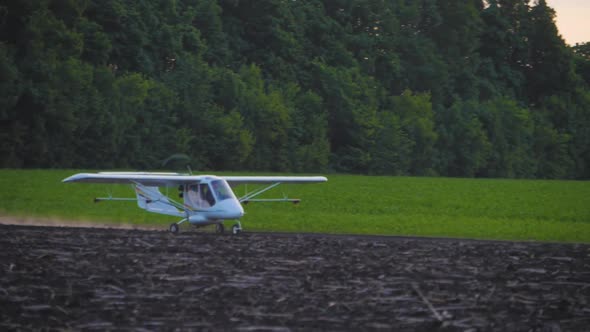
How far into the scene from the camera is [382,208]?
45250mm

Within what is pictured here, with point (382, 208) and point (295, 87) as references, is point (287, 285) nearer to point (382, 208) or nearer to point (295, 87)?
point (382, 208)

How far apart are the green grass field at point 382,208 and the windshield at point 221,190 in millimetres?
4624

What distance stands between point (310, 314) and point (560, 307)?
375 cm

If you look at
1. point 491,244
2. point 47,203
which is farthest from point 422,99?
point 491,244

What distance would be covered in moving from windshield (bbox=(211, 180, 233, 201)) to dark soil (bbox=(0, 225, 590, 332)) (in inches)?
168

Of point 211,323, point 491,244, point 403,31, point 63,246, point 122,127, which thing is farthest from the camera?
point 403,31

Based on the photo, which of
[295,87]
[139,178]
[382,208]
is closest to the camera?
[139,178]

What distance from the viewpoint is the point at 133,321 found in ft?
46.4

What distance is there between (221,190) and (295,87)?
4805cm

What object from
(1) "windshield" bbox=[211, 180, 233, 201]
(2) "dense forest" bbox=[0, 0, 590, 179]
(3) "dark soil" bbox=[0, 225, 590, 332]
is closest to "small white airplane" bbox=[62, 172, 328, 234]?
(1) "windshield" bbox=[211, 180, 233, 201]

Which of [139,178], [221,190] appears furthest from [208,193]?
[139,178]

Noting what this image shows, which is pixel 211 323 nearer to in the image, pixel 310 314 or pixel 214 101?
pixel 310 314

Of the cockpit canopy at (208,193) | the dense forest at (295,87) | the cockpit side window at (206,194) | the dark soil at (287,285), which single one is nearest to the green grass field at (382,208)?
the cockpit canopy at (208,193)

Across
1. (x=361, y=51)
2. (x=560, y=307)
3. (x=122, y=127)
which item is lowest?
(x=560, y=307)
